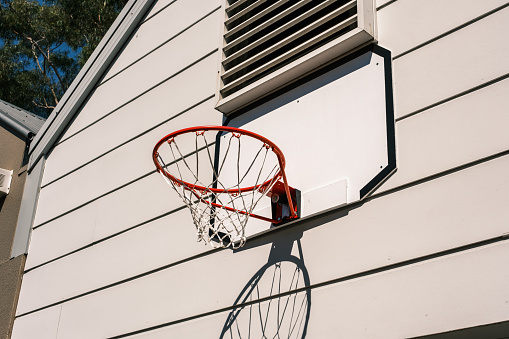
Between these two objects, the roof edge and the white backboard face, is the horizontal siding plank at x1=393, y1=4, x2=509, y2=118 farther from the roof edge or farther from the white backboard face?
the roof edge

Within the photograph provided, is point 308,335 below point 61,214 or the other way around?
below

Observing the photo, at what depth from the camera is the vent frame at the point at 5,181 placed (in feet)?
20.6

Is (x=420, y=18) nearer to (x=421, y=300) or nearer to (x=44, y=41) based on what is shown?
(x=421, y=300)

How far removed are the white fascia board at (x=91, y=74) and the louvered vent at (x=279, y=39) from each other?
1.38m

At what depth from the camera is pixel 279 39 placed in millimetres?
4586

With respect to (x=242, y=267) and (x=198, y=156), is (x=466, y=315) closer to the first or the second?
(x=242, y=267)

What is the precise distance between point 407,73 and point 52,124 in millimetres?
3737

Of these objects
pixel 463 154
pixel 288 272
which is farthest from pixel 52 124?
pixel 463 154

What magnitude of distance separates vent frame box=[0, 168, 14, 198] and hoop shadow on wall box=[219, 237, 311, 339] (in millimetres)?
3290

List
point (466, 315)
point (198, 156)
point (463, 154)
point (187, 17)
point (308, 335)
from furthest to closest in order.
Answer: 1. point (187, 17)
2. point (198, 156)
3. point (308, 335)
4. point (463, 154)
5. point (466, 315)

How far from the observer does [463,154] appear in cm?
321

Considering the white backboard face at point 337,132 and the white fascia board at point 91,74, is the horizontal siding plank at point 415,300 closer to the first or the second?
the white backboard face at point 337,132

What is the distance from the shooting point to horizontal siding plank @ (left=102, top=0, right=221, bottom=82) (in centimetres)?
532

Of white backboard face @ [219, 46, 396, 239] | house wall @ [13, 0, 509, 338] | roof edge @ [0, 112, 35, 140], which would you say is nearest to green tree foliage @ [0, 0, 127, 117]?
roof edge @ [0, 112, 35, 140]
